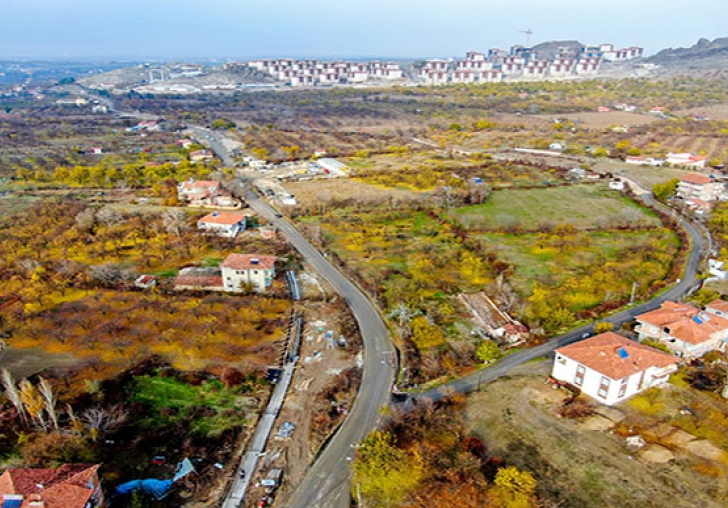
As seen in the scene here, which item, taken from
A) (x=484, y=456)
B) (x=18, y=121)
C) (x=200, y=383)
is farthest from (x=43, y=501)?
(x=18, y=121)

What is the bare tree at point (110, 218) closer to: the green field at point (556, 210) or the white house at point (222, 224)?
the white house at point (222, 224)

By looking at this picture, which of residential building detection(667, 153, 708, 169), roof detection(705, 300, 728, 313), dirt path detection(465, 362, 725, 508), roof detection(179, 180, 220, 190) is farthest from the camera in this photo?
residential building detection(667, 153, 708, 169)

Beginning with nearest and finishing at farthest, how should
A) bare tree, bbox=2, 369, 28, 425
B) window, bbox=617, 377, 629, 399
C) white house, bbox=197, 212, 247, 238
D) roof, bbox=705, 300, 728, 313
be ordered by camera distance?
bare tree, bbox=2, 369, 28, 425 → window, bbox=617, 377, 629, 399 → roof, bbox=705, 300, 728, 313 → white house, bbox=197, 212, 247, 238

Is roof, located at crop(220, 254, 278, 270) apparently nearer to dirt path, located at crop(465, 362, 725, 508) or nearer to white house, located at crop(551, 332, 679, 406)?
dirt path, located at crop(465, 362, 725, 508)

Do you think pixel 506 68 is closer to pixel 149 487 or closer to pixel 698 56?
pixel 698 56

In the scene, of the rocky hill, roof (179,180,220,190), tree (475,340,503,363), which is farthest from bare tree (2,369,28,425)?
the rocky hill

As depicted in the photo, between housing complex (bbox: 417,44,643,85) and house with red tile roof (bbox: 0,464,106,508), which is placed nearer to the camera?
house with red tile roof (bbox: 0,464,106,508)

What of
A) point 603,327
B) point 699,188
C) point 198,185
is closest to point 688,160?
point 699,188
